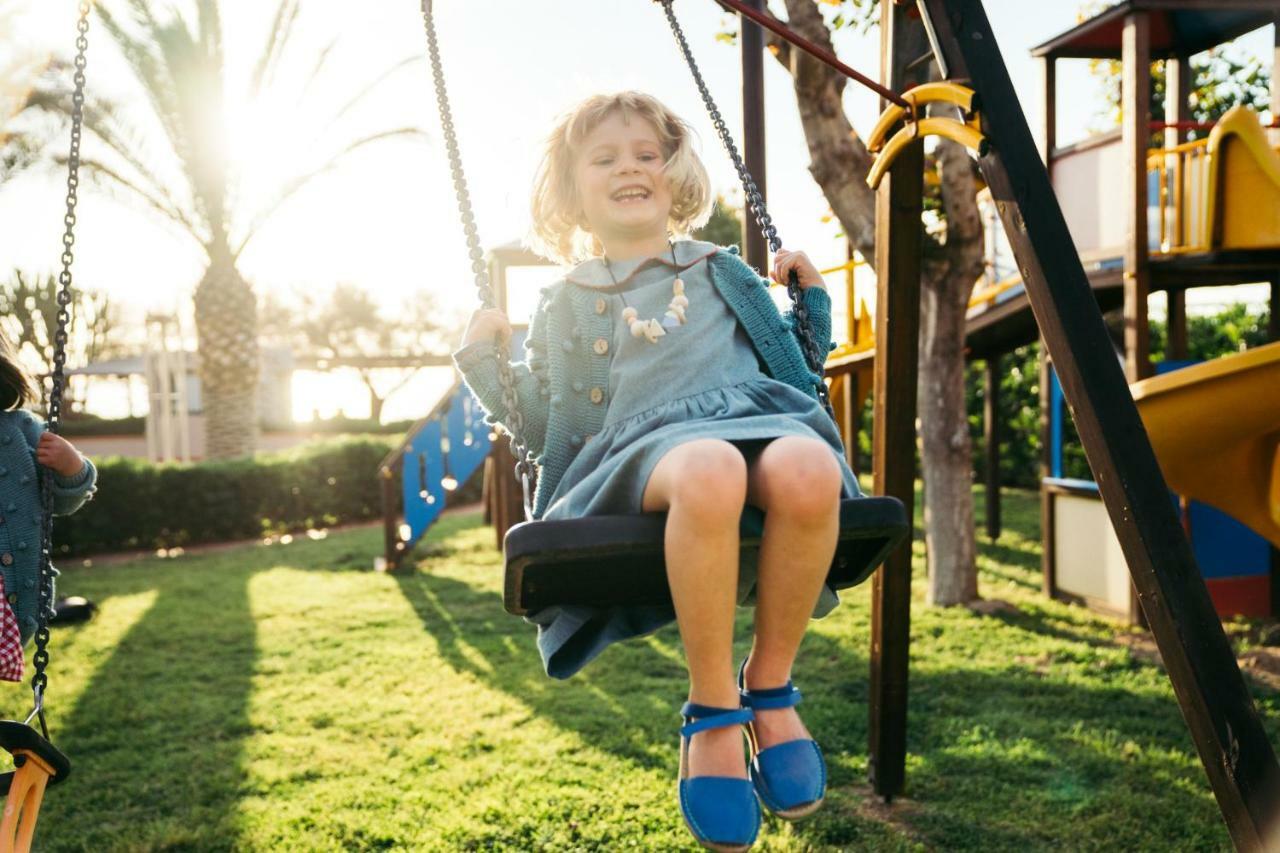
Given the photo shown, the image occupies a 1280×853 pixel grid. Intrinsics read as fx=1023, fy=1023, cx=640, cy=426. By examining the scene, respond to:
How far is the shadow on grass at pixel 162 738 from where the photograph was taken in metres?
3.68

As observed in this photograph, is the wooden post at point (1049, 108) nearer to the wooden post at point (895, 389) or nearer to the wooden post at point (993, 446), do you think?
the wooden post at point (993, 446)

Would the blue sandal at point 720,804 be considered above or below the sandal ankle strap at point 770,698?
below

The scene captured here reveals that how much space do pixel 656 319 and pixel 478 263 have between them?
421 mm

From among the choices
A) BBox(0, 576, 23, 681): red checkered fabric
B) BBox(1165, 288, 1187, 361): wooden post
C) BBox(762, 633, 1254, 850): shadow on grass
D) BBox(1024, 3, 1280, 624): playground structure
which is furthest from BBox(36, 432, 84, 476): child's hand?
BBox(1165, 288, 1187, 361): wooden post

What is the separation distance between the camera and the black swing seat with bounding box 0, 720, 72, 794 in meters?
2.02

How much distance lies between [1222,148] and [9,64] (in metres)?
9.25

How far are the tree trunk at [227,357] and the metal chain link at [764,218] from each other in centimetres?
1178

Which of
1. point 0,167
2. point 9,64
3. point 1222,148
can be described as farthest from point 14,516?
point 0,167

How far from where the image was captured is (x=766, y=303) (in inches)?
93.9

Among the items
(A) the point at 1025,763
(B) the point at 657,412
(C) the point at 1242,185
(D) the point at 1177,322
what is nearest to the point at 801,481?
(B) the point at 657,412

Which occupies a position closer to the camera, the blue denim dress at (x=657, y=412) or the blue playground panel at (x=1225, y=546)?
the blue denim dress at (x=657, y=412)

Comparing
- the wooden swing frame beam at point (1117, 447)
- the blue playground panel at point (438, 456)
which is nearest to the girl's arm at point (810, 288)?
the wooden swing frame beam at point (1117, 447)

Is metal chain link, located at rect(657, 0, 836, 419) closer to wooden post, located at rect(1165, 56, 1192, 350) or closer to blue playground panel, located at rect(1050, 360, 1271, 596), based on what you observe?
wooden post, located at rect(1165, 56, 1192, 350)

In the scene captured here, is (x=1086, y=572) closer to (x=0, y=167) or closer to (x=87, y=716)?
(x=87, y=716)
